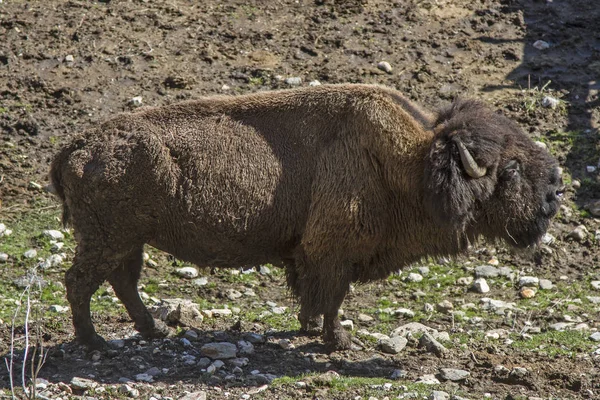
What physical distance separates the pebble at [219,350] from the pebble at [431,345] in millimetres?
1556

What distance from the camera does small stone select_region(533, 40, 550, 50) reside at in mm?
12508

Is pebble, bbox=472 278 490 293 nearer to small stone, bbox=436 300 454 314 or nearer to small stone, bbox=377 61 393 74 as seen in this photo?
small stone, bbox=436 300 454 314

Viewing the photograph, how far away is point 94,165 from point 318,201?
176 centimetres

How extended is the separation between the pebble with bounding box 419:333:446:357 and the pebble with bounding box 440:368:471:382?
41 cm

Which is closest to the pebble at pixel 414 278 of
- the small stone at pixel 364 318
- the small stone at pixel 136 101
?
the small stone at pixel 364 318

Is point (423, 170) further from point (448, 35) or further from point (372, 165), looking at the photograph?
point (448, 35)

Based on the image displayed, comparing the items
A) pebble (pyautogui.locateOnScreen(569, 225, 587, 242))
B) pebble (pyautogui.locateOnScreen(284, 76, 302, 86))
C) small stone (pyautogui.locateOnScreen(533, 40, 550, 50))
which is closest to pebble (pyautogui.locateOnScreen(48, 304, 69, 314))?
pebble (pyautogui.locateOnScreen(284, 76, 302, 86))

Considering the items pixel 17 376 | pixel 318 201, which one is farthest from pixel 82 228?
pixel 318 201

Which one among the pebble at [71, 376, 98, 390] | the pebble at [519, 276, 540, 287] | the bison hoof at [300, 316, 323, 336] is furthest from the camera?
the pebble at [519, 276, 540, 287]

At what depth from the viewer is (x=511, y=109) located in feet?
37.3

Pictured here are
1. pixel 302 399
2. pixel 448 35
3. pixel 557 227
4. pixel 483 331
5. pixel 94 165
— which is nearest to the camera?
pixel 302 399

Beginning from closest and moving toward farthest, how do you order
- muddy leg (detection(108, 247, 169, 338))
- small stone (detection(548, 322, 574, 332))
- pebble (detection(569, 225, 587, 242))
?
muddy leg (detection(108, 247, 169, 338)) < small stone (detection(548, 322, 574, 332)) < pebble (detection(569, 225, 587, 242))

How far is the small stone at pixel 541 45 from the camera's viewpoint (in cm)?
1251

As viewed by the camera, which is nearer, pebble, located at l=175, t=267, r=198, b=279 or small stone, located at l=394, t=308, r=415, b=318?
small stone, located at l=394, t=308, r=415, b=318
